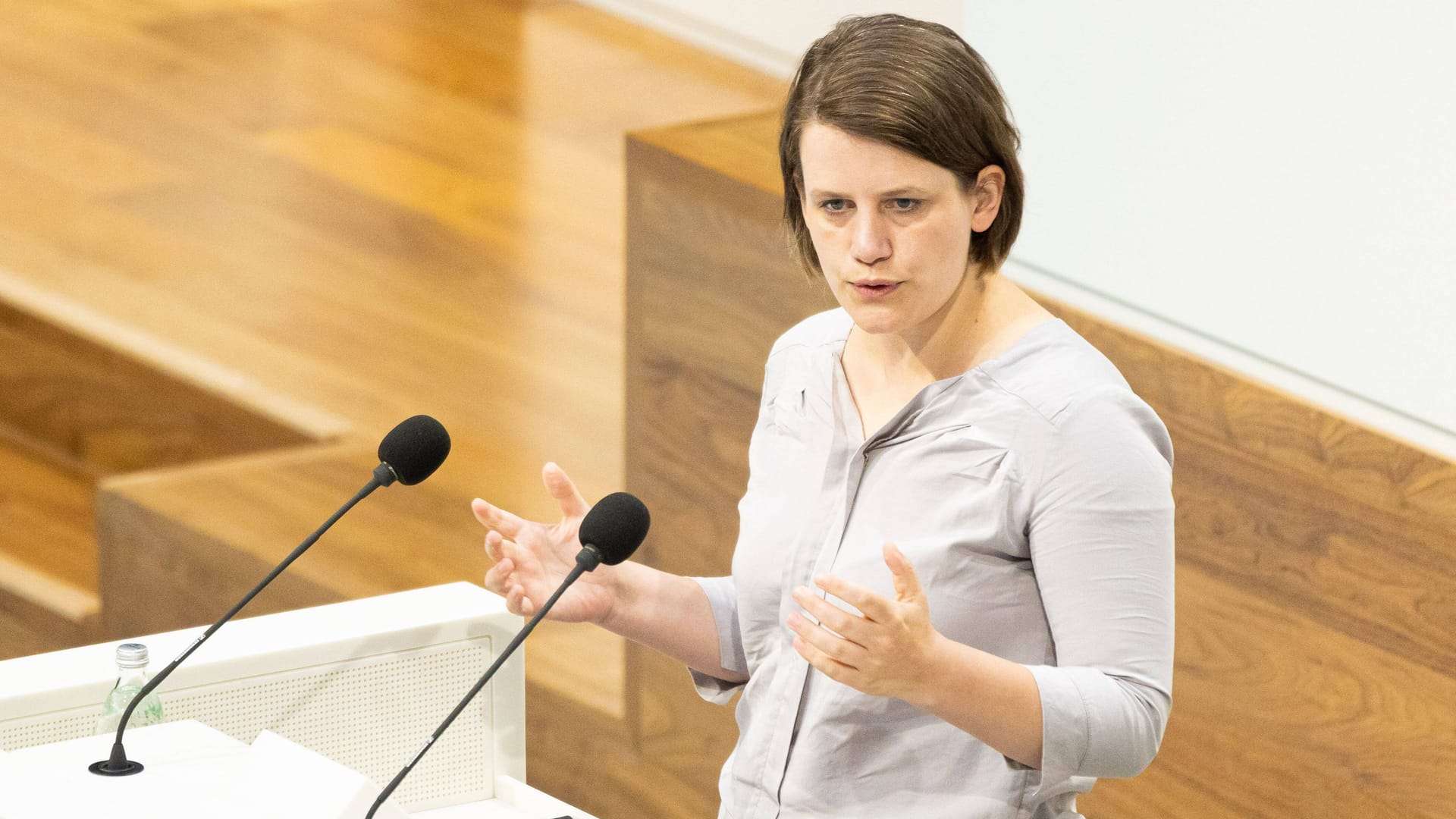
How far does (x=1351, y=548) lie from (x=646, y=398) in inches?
36.8

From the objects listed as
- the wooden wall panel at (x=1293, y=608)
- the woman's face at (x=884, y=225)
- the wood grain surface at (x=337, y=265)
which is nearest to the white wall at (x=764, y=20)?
the wood grain surface at (x=337, y=265)

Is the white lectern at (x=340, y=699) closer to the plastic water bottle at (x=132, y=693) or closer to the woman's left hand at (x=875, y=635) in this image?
the plastic water bottle at (x=132, y=693)

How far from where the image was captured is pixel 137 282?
11.5ft

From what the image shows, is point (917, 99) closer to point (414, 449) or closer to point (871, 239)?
point (871, 239)

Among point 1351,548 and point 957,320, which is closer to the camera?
point 957,320

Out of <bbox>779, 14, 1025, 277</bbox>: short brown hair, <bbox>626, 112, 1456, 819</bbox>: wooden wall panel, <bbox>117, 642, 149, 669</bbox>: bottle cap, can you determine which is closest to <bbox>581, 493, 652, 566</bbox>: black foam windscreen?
<bbox>779, 14, 1025, 277</bbox>: short brown hair

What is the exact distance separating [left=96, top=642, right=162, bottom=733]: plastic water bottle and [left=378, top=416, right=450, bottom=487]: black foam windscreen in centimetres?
21

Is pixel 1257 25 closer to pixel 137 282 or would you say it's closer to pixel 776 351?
pixel 776 351

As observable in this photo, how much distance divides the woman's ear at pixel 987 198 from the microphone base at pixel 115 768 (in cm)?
55

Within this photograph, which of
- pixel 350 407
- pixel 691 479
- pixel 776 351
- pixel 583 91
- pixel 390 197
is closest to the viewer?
pixel 776 351

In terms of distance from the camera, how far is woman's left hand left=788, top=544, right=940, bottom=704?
1.01 metres

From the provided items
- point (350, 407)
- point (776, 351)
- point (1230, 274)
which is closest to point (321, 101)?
point (350, 407)

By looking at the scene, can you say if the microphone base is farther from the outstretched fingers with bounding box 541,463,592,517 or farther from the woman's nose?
the woman's nose

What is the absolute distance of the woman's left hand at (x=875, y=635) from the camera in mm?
1010
